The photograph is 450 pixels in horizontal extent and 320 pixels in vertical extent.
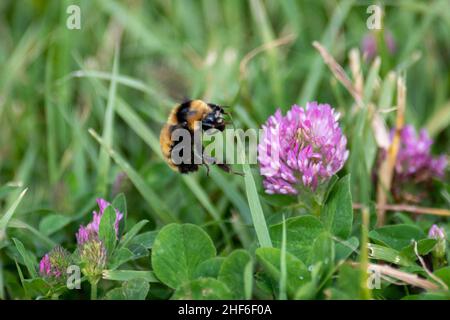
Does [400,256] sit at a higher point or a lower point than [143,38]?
lower

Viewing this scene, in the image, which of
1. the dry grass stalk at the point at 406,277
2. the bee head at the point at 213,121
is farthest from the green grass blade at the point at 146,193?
the dry grass stalk at the point at 406,277

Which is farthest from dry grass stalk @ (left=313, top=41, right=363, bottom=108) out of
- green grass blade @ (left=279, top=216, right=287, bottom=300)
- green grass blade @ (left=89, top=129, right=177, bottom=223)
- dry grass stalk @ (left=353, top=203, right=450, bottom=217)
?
green grass blade @ (left=279, top=216, right=287, bottom=300)

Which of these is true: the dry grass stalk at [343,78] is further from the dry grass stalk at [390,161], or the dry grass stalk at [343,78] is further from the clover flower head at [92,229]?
the clover flower head at [92,229]

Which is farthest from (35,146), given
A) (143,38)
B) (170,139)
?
(170,139)

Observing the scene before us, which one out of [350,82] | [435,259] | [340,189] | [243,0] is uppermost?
[243,0]

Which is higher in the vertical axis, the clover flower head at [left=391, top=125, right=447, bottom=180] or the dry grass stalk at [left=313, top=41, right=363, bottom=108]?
the dry grass stalk at [left=313, top=41, right=363, bottom=108]

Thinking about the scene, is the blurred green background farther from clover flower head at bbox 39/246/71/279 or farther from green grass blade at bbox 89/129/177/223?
clover flower head at bbox 39/246/71/279
